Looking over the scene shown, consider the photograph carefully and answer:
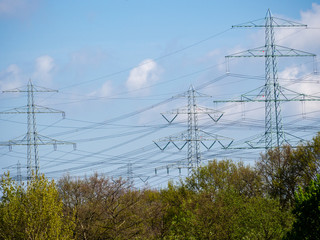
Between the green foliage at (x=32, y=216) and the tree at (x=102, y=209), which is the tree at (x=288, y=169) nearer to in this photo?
the tree at (x=102, y=209)

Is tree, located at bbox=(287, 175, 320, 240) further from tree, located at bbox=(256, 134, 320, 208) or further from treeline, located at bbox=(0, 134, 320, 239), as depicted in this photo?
tree, located at bbox=(256, 134, 320, 208)

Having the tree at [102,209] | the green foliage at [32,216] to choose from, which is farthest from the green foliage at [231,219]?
the green foliage at [32,216]

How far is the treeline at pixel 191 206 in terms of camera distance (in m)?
43.6

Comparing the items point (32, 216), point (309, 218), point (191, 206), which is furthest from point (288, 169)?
point (32, 216)

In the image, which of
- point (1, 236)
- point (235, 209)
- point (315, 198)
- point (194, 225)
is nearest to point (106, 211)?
point (194, 225)

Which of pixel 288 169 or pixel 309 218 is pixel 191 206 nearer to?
pixel 288 169

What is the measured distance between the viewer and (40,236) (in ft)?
139

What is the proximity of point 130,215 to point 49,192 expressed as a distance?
1973 cm

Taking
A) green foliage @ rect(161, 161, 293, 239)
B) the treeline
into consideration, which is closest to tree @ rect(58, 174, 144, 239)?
the treeline

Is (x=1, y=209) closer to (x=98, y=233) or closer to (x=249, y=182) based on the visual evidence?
(x=98, y=233)

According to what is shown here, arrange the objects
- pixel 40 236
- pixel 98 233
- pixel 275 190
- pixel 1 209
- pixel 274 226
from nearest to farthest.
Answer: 1. pixel 40 236
2. pixel 1 209
3. pixel 274 226
4. pixel 98 233
5. pixel 275 190

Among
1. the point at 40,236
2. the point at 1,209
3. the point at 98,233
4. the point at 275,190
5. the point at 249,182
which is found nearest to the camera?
the point at 40,236

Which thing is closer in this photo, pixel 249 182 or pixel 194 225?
pixel 194 225

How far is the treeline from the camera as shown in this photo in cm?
4362
